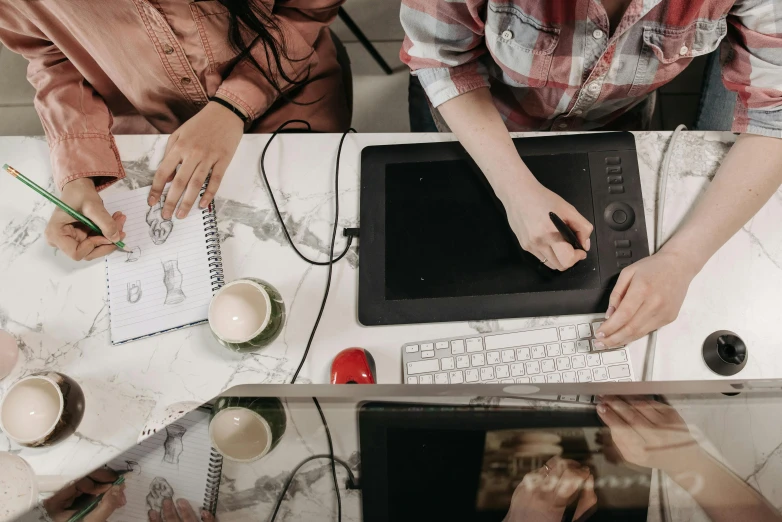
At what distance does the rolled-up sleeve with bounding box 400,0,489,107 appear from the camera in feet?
2.32

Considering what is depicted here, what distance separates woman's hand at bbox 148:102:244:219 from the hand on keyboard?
0.63 metres

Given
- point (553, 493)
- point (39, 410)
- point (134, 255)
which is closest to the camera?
point (553, 493)

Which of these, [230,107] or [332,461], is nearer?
[332,461]

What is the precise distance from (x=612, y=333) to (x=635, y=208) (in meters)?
0.20

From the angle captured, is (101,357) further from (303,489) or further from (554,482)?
(554,482)

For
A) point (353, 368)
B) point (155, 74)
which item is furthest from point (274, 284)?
point (155, 74)

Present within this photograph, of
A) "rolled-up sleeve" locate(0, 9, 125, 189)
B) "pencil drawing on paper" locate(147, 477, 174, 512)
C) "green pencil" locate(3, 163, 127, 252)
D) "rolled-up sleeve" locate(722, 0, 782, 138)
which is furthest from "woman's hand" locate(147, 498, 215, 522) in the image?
"rolled-up sleeve" locate(722, 0, 782, 138)

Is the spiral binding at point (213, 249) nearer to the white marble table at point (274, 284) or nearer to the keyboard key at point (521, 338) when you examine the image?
the white marble table at point (274, 284)

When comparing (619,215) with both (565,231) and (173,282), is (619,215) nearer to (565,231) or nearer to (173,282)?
(565,231)

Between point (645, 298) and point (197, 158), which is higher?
point (197, 158)

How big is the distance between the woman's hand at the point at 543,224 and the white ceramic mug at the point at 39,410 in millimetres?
669

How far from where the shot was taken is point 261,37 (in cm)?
88

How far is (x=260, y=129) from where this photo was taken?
1031 mm

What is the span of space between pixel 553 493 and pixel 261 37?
789 mm
